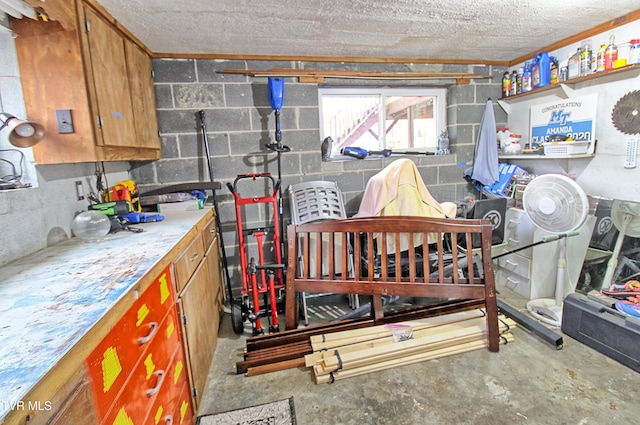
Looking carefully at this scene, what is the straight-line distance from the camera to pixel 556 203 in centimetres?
211

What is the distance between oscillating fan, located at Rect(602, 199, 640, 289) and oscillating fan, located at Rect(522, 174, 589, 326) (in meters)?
0.32

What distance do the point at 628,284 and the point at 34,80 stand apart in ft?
12.2

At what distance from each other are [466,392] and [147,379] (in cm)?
138

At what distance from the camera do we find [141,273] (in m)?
1.11

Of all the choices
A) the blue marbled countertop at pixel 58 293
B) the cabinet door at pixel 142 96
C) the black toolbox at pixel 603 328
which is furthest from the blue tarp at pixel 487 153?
the cabinet door at pixel 142 96

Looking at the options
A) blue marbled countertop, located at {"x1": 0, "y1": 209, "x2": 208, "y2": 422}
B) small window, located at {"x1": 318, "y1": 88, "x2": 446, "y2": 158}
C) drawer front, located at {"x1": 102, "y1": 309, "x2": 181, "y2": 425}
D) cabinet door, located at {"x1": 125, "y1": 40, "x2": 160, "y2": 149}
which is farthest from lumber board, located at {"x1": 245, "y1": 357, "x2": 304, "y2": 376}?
small window, located at {"x1": 318, "y1": 88, "x2": 446, "y2": 158}

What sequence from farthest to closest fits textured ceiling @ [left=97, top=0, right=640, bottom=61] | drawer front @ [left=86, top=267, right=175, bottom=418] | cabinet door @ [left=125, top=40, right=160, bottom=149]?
cabinet door @ [left=125, top=40, right=160, bottom=149], textured ceiling @ [left=97, top=0, right=640, bottom=61], drawer front @ [left=86, top=267, right=175, bottom=418]

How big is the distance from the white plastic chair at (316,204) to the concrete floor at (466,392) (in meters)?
0.96

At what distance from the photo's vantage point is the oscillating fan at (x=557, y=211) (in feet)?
6.61

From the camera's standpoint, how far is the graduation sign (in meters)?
2.55

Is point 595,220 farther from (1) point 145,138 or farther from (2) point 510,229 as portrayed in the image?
(1) point 145,138

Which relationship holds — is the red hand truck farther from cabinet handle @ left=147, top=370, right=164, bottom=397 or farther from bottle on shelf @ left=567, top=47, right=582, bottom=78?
bottle on shelf @ left=567, top=47, right=582, bottom=78

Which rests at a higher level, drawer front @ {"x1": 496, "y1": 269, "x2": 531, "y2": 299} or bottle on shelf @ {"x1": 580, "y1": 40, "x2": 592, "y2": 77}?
bottle on shelf @ {"x1": 580, "y1": 40, "x2": 592, "y2": 77}

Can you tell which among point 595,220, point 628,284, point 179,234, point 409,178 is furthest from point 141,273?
point 595,220
